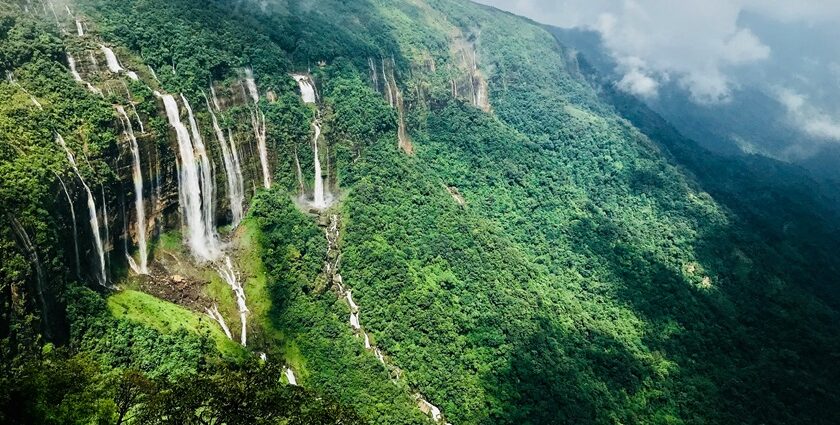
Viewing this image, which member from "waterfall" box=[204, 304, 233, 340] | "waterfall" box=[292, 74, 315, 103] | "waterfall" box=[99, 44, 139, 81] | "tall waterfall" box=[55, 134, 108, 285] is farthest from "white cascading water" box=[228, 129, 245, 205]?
"tall waterfall" box=[55, 134, 108, 285]

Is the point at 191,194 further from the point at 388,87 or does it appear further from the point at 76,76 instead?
the point at 388,87

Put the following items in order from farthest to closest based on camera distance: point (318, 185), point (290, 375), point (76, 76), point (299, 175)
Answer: point (318, 185), point (299, 175), point (76, 76), point (290, 375)

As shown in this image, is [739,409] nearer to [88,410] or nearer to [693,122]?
[88,410]

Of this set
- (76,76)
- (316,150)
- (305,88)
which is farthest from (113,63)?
(305,88)

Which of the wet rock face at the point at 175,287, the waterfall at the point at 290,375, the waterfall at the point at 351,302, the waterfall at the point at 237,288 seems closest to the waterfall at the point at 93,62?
the wet rock face at the point at 175,287

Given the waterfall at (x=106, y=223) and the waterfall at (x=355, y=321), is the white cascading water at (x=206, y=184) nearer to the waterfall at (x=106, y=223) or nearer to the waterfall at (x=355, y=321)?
the waterfall at (x=106, y=223)

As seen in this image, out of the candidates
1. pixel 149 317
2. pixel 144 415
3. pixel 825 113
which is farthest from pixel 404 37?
pixel 825 113

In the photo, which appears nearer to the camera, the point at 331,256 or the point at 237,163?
the point at 237,163
